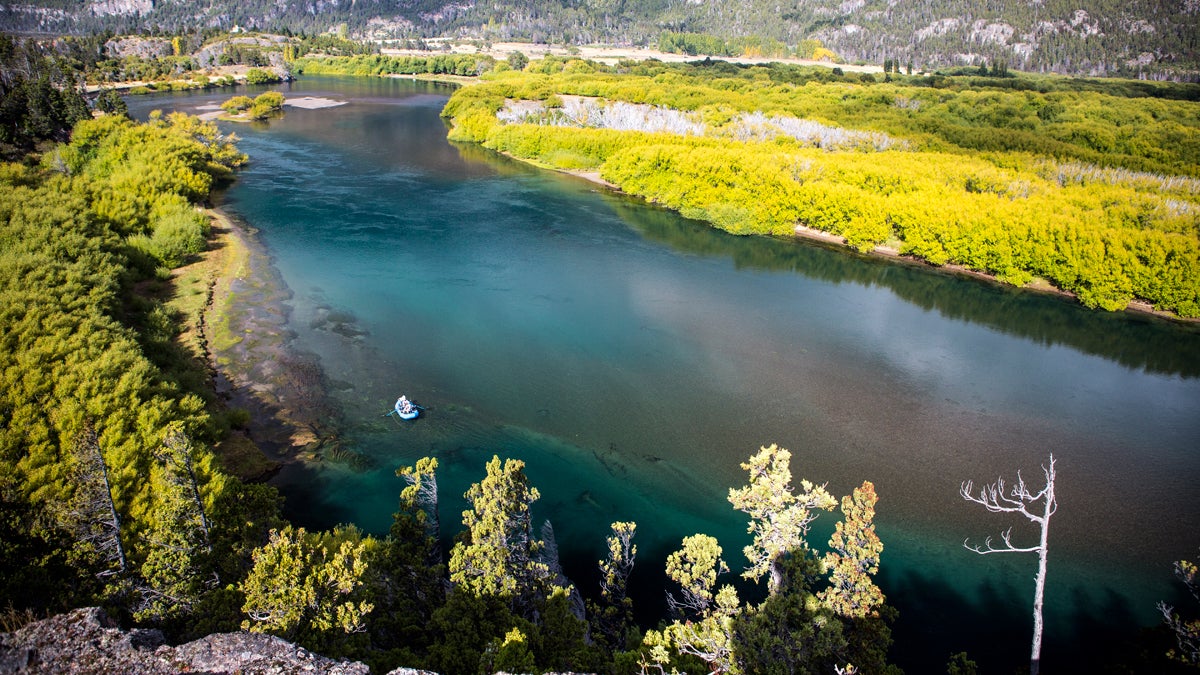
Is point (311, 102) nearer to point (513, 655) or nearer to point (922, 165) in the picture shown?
point (922, 165)

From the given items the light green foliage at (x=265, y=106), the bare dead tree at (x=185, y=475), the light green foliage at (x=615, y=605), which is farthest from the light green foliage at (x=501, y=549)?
the light green foliage at (x=265, y=106)

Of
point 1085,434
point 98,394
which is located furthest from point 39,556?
point 1085,434

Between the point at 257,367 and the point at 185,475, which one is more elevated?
the point at 185,475

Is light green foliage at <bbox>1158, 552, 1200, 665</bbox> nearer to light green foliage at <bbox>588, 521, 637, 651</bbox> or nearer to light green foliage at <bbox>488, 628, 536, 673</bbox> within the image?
light green foliage at <bbox>588, 521, 637, 651</bbox>

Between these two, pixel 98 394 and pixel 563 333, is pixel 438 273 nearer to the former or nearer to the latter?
pixel 563 333

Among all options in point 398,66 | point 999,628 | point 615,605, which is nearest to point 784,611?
point 615,605
